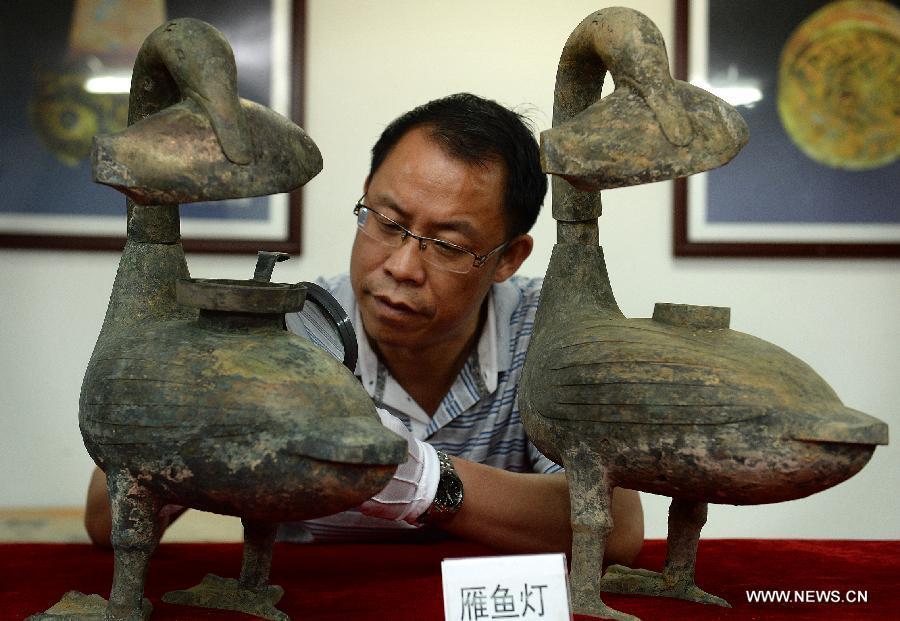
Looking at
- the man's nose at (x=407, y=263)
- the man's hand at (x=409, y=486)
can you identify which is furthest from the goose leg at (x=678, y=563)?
the man's nose at (x=407, y=263)

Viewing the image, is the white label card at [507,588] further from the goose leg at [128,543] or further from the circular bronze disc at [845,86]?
the circular bronze disc at [845,86]

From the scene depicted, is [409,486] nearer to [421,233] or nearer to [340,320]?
[340,320]

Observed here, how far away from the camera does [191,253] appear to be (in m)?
2.55

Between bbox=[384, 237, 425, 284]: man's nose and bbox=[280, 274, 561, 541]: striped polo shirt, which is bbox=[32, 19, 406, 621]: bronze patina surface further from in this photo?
bbox=[280, 274, 561, 541]: striped polo shirt

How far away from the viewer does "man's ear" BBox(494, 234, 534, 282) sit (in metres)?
1.70

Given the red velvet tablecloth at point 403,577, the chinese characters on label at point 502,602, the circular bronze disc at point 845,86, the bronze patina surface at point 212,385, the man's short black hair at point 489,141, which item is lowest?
the red velvet tablecloth at point 403,577

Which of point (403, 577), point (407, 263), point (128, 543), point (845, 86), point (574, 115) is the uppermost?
point (845, 86)

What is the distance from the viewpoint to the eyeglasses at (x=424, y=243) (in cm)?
153

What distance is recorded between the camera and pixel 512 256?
173 centimetres

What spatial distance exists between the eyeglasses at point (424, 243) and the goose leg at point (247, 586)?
0.52m

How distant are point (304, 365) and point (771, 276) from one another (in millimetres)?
1905

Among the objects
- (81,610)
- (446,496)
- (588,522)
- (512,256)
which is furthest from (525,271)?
(81,610)

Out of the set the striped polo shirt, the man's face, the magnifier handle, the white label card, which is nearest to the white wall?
the striped polo shirt

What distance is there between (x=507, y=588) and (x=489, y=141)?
32.1 inches
